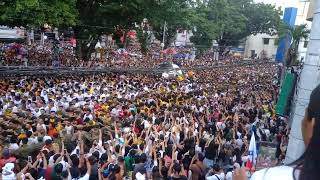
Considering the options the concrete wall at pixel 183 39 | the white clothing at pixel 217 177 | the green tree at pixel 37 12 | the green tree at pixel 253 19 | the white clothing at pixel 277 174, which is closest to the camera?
the white clothing at pixel 277 174

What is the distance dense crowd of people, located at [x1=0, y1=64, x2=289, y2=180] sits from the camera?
712cm

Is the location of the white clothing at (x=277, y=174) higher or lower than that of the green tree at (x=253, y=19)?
lower

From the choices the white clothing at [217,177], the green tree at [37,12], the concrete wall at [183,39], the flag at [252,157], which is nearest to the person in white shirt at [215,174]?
the white clothing at [217,177]

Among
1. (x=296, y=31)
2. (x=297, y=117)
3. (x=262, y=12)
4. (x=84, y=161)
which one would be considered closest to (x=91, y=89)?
(x=84, y=161)

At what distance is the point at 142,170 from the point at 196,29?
33907 mm

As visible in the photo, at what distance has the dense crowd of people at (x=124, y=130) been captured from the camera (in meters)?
7.12

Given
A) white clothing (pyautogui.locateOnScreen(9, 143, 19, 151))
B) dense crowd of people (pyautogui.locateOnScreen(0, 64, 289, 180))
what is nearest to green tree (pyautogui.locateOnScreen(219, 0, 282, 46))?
dense crowd of people (pyautogui.locateOnScreen(0, 64, 289, 180))

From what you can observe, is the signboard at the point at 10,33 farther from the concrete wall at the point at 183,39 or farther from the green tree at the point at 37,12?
the concrete wall at the point at 183,39

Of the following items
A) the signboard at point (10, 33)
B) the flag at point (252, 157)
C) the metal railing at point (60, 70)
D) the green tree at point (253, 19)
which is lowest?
the metal railing at point (60, 70)

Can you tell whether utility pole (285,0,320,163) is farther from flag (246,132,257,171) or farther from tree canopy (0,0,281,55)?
tree canopy (0,0,281,55)

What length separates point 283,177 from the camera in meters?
1.34

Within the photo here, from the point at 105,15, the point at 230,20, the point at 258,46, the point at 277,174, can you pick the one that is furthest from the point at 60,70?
the point at 258,46

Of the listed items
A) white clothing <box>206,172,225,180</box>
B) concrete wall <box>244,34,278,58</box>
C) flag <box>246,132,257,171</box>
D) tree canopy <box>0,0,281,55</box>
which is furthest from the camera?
concrete wall <box>244,34,278,58</box>

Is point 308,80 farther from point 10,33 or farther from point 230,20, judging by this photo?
point 230,20
